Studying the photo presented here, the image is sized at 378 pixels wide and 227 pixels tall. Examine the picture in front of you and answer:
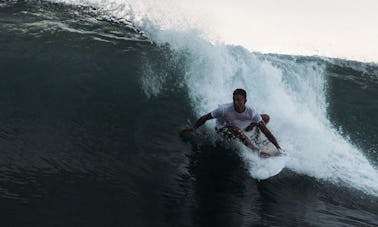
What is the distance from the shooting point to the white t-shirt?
27.6ft

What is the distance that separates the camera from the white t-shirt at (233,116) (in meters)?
8.42

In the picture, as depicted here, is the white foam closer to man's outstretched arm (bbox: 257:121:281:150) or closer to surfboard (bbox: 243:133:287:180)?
surfboard (bbox: 243:133:287:180)

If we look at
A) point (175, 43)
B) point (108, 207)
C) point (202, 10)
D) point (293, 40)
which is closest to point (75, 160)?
point (108, 207)

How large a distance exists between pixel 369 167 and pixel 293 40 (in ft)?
24.3

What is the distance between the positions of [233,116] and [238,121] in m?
0.15


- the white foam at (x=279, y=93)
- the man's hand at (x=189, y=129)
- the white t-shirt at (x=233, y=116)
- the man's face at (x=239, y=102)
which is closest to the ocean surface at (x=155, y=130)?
the white foam at (x=279, y=93)

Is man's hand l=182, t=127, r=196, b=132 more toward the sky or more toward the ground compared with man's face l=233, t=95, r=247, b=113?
more toward the ground

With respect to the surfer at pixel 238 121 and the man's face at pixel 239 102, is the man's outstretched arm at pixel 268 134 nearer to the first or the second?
the surfer at pixel 238 121

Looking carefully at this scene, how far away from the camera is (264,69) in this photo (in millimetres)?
11125

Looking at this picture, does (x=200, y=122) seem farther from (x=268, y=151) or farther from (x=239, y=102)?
(x=268, y=151)

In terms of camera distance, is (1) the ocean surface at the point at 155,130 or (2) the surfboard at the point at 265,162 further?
(2) the surfboard at the point at 265,162

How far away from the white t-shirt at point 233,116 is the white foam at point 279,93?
3.08ft

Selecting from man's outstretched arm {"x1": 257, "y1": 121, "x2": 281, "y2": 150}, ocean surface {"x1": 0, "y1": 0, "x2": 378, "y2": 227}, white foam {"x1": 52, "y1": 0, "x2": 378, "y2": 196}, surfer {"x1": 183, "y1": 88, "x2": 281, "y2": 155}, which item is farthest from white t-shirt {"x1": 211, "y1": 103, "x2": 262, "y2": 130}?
white foam {"x1": 52, "y1": 0, "x2": 378, "y2": 196}

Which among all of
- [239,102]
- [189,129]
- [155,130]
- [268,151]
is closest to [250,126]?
[268,151]
